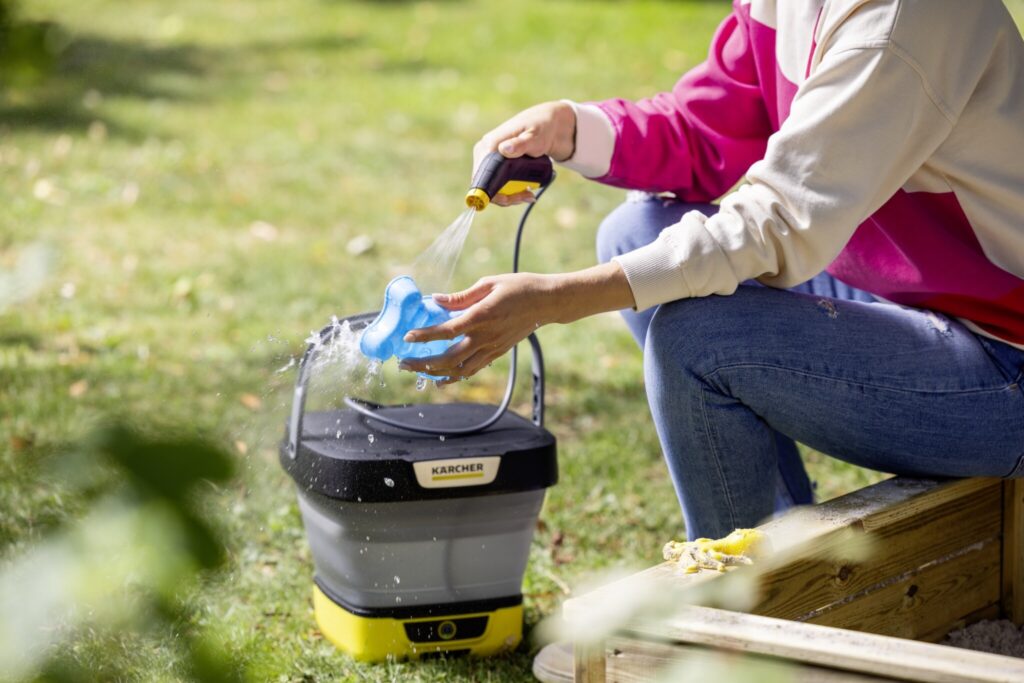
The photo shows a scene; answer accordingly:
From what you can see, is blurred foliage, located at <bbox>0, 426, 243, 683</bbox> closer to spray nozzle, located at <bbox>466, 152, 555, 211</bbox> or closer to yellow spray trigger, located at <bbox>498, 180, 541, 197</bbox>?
spray nozzle, located at <bbox>466, 152, 555, 211</bbox>

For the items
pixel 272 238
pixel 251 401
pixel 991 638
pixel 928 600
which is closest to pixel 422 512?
pixel 928 600

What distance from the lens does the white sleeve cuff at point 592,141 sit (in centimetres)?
192

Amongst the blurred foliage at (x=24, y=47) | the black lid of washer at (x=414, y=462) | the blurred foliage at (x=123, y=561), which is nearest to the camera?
the blurred foliage at (x=123, y=561)

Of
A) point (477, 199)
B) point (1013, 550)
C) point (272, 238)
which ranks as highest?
point (477, 199)

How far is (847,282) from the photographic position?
1.81m

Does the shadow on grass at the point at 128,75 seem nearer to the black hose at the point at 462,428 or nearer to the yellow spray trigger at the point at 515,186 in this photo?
the black hose at the point at 462,428

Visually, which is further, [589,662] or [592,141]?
[592,141]

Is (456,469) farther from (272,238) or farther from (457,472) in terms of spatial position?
(272,238)

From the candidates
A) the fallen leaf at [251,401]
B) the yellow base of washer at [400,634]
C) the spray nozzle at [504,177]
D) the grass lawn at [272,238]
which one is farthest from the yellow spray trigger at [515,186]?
the fallen leaf at [251,401]

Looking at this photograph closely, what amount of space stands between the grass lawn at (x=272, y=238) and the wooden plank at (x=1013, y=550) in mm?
651

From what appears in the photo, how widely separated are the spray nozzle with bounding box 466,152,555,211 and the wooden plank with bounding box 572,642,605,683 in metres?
0.65

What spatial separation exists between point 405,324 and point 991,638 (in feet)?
3.20

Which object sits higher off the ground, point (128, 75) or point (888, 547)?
point (888, 547)

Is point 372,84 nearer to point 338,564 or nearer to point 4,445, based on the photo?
point 4,445
